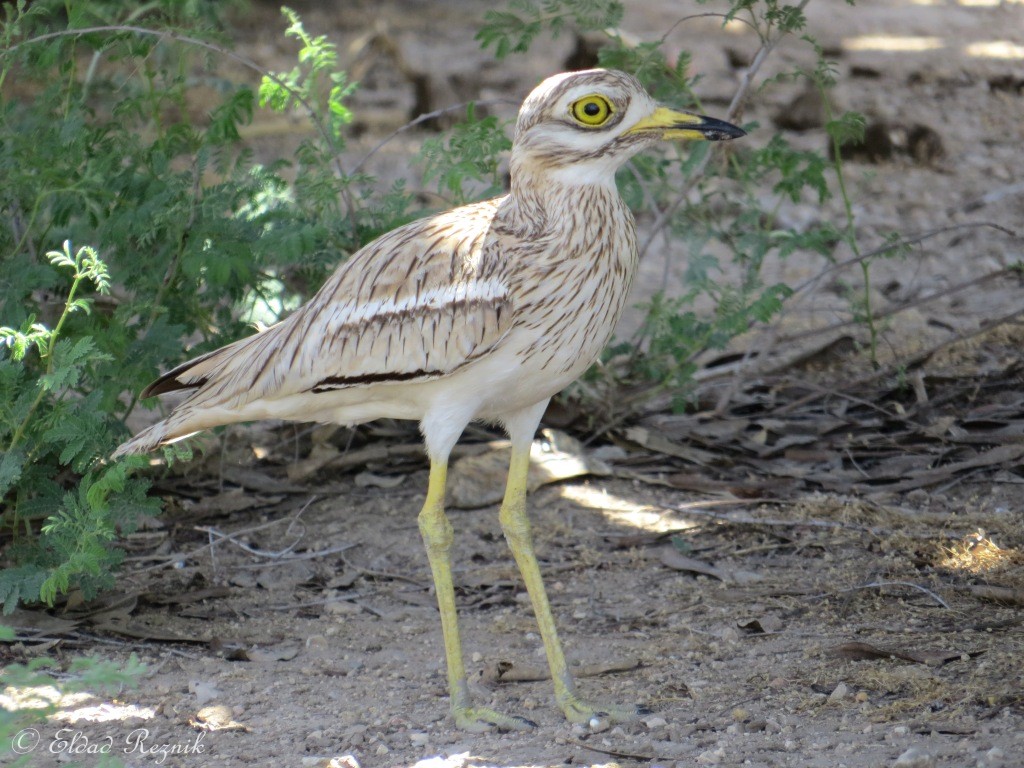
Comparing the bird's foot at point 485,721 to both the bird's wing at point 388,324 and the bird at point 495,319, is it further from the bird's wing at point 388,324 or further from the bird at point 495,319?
the bird's wing at point 388,324

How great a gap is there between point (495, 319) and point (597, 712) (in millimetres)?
1125

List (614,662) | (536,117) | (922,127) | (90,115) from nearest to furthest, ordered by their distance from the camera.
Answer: (536,117)
(614,662)
(90,115)
(922,127)

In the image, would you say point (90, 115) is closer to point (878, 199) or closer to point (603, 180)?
point (603, 180)

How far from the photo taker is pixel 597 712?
11.8 feet

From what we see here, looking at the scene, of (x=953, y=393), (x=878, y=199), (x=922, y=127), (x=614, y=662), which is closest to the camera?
(x=614, y=662)

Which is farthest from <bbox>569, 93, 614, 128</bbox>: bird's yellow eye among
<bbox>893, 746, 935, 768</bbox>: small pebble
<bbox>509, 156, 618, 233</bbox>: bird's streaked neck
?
<bbox>893, 746, 935, 768</bbox>: small pebble

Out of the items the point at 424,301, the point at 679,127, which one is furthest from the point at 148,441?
the point at 679,127

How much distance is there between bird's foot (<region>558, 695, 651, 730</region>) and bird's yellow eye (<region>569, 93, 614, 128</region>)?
162 cm

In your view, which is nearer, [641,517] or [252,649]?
[252,649]

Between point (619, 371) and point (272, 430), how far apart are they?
5.18ft

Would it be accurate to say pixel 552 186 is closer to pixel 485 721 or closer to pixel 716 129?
pixel 716 129

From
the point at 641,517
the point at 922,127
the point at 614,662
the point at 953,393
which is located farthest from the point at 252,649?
the point at 922,127

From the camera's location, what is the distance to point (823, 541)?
4.62 meters

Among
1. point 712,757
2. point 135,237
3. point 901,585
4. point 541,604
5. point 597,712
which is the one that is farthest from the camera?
point 135,237
